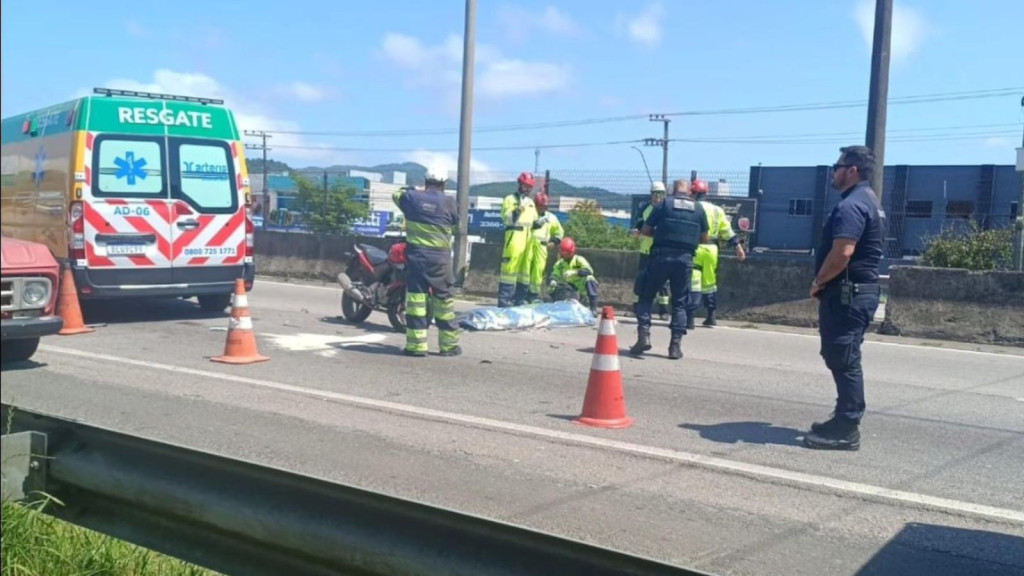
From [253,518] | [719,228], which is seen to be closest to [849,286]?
[253,518]

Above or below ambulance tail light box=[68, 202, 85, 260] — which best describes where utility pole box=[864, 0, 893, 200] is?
above

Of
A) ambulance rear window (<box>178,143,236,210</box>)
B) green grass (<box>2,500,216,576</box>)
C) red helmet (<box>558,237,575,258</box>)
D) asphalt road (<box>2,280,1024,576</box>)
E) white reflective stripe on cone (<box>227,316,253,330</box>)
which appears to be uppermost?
ambulance rear window (<box>178,143,236,210</box>)

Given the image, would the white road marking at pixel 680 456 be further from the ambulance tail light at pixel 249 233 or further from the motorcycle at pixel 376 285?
the ambulance tail light at pixel 249 233

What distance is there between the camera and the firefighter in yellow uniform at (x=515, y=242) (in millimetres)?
13414

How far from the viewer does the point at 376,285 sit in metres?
12.1

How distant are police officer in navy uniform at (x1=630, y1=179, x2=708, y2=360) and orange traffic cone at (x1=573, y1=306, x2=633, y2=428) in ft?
9.33

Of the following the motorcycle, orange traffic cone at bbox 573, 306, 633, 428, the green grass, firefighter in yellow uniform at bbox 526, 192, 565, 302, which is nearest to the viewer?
the green grass

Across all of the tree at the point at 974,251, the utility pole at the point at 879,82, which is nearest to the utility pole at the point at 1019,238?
the tree at the point at 974,251

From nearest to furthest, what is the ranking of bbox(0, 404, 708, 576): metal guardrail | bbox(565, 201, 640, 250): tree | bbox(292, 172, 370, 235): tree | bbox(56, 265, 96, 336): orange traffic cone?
bbox(0, 404, 708, 576): metal guardrail → bbox(56, 265, 96, 336): orange traffic cone → bbox(565, 201, 640, 250): tree → bbox(292, 172, 370, 235): tree

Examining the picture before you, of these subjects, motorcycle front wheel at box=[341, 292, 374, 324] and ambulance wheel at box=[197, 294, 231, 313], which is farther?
ambulance wheel at box=[197, 294, 231, 313]

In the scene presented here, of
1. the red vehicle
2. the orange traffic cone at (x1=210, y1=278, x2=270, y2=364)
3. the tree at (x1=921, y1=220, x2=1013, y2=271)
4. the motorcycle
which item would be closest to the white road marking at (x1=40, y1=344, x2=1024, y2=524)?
the orange traffic cone at (x1=210, y1=278, x2=270, y2=364)

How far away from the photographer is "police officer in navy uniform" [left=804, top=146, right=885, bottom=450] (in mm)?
6477

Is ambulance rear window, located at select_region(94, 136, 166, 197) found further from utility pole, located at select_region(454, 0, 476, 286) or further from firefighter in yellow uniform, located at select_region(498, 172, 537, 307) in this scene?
utility pole, located at select_region(454, 0, 476, 286)

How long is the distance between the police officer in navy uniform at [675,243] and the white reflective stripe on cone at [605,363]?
291 centimetres
